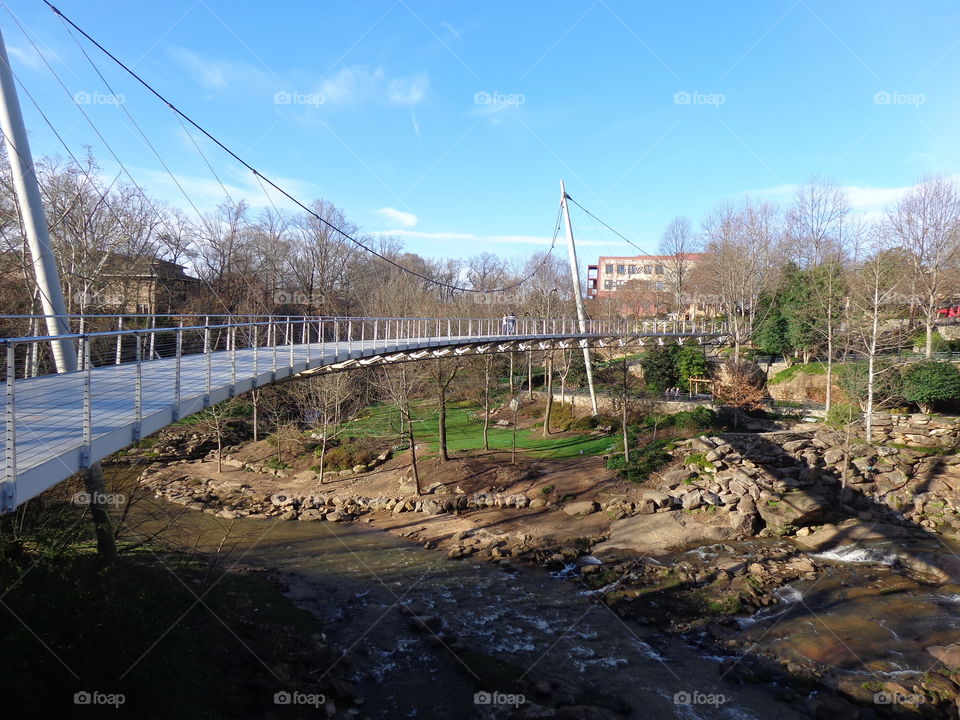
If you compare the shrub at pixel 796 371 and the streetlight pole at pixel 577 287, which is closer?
the streetlight pole at pixel 577 287

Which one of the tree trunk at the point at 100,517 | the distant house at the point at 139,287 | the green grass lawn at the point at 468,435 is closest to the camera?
the tree trunk at the point at 100,517

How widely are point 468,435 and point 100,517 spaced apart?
16240 mm

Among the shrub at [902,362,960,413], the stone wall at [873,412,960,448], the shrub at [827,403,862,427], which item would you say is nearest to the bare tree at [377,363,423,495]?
the shrub at [827,403,862,427]

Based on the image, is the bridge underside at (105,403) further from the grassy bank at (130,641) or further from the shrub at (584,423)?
the shrub at (584,423)

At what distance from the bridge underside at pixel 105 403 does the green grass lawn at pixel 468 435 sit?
10.7 m

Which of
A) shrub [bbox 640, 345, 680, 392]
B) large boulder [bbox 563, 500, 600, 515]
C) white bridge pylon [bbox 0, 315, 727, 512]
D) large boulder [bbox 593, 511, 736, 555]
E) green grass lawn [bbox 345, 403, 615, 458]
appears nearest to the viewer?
white bridge pylon [bbox 0, 315, 727, 512]

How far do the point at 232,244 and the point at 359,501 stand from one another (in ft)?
70.4

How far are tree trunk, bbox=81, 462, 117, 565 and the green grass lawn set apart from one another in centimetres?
1266

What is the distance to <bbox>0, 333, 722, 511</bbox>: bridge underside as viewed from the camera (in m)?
4.10

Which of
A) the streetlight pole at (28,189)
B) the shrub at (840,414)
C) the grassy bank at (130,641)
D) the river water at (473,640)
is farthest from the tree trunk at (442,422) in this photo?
the streetlight pole at (28,189)

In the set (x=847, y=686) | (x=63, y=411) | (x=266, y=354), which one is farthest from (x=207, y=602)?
(x=847, y=686)

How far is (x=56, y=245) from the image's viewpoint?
15461mm

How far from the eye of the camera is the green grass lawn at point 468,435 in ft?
65.8

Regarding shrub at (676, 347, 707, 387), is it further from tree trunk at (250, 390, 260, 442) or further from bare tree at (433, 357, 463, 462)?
tree trunk at (250, 390, 260, 442)
